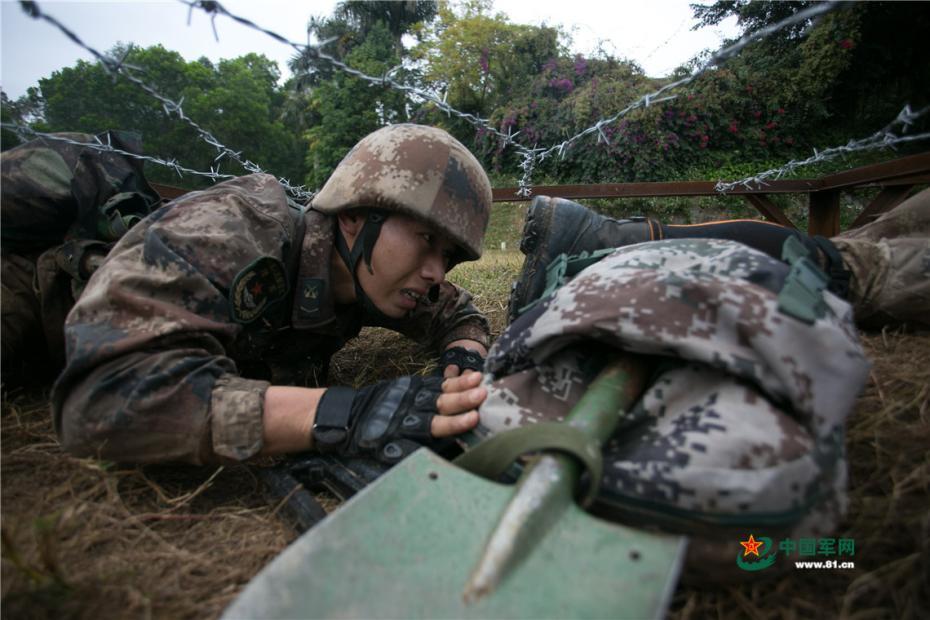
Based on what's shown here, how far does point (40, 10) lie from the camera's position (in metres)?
1.19

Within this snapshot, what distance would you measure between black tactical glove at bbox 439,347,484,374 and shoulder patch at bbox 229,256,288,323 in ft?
2.67

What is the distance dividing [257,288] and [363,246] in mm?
487

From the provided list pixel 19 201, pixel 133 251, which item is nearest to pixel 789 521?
pixel 133 251

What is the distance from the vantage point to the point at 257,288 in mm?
1835

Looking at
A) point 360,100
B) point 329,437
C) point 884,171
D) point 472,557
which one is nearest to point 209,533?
point 329,437

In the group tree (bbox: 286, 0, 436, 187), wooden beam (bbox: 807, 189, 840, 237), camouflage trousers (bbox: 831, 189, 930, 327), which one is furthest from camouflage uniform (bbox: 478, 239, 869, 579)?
tree (bbox: 286, 0, 436, 187)

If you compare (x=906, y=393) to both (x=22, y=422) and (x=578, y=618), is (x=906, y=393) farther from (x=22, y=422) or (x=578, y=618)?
(x=22, y=422)

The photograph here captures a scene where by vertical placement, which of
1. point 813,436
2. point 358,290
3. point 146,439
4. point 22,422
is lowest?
point 22,422

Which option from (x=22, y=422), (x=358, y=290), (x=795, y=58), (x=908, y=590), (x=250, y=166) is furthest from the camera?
(x=795, y=58)

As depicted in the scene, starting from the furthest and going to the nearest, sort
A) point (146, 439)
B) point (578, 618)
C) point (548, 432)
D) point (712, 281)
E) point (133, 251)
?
point (133, 251) < point (146, 439) < point (712, 281) < point (548, 432) < point (578, 618)

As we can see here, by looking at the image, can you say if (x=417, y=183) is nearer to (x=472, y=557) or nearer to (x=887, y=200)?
(x=472, y=557)

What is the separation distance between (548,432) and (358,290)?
1.37m

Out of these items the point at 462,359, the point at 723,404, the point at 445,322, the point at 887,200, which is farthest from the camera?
the point at 887,200

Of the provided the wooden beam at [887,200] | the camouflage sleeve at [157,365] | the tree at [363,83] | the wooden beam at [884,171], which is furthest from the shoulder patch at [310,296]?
the tree at [363,83]
